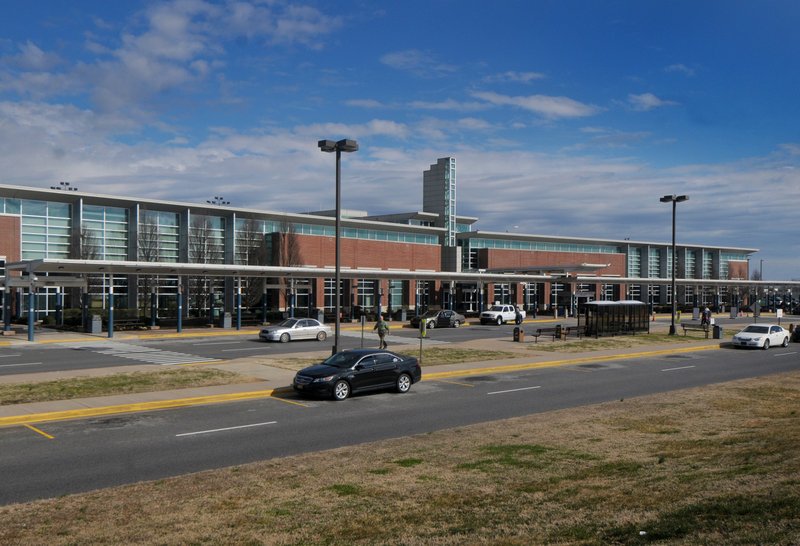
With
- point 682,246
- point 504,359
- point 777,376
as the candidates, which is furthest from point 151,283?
point 682,246

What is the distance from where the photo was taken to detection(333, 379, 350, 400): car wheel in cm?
1948

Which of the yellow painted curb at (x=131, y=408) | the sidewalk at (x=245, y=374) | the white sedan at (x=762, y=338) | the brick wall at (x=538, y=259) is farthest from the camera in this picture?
the brick wall at (x=538, y=259)

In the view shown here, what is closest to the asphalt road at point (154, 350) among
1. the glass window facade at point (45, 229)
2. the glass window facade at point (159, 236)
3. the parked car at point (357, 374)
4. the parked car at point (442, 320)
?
the parked car at point (442, 320)

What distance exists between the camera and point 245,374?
23.9 meters

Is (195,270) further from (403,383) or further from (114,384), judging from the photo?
(403,383)

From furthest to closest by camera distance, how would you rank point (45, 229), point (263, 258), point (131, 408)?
point (263, 258) < point (45, 229) < point (131, 408)

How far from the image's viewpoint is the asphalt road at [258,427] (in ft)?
38.7

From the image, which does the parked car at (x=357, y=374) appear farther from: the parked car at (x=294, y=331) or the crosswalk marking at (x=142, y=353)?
the parked car at (x=294, y=331)

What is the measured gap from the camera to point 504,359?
99.0 ft

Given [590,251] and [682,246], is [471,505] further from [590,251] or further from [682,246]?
[682,246]

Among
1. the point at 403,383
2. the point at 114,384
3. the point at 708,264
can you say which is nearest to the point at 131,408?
the point at 114,384

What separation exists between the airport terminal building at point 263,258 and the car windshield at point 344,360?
24301mm

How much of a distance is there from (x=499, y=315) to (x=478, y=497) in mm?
49720

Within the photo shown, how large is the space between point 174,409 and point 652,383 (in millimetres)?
15021
